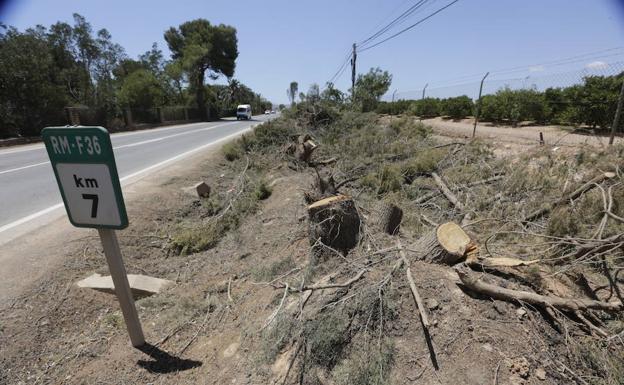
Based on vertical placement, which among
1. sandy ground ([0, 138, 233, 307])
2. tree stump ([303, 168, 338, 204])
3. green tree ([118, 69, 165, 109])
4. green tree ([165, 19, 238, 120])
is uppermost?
green tree ([165, 19, 238, 120])

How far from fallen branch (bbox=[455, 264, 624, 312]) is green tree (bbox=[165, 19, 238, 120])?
134 ft

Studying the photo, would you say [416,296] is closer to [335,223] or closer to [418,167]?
[335,223]

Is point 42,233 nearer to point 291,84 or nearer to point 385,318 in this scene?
point 385,318

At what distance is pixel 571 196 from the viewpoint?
3840mm

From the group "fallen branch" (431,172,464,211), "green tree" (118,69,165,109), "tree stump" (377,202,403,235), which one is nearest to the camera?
"tree stump" (377,202,403,235)

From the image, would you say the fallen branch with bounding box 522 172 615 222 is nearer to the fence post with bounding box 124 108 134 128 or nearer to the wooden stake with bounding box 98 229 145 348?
the wooden stake with bounding box 98 229 145 348

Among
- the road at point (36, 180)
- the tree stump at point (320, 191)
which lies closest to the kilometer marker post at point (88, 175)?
the tree stump at point (320, 191)

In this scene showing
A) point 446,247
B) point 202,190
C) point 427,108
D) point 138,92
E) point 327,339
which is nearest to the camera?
point 327,339

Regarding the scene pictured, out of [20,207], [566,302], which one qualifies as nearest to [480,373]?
[566,302]

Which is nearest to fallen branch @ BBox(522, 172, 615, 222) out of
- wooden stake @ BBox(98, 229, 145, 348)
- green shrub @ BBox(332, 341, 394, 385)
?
green shrub @ BBox(332, 341, 394, 385)

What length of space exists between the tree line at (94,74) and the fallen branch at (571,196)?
791 inches

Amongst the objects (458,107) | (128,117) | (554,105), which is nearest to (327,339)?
(554,105)

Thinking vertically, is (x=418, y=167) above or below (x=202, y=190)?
above

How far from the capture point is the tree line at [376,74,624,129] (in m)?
10.2
